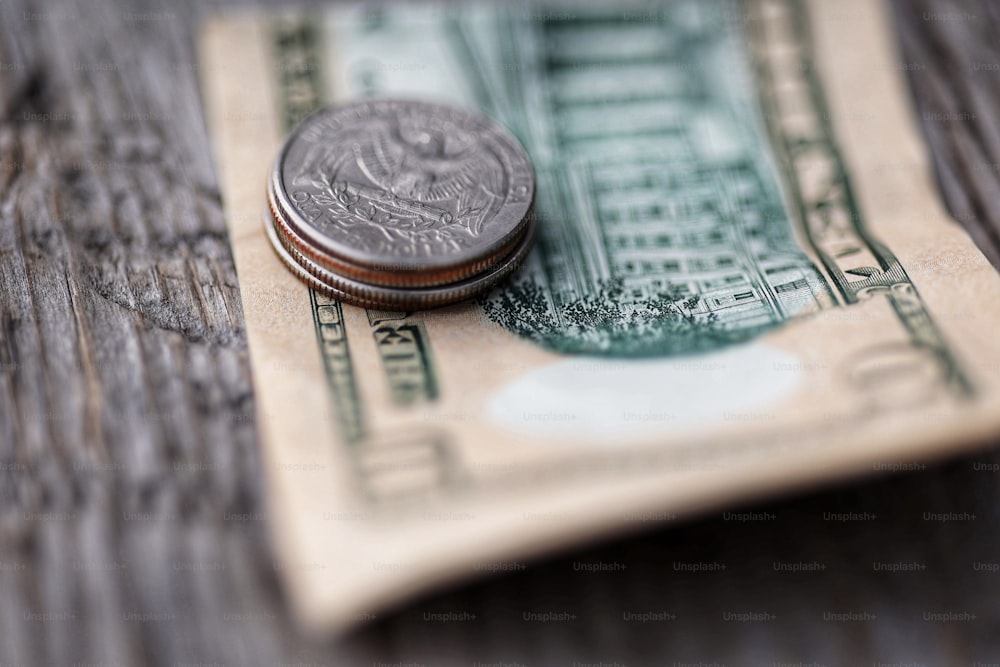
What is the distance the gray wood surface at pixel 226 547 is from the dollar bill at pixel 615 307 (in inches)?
1.8

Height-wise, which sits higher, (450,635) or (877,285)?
(877,285)

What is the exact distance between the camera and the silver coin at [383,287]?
0.90 metres

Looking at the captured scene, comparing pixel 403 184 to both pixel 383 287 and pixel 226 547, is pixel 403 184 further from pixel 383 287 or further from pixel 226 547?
pixel 226 547

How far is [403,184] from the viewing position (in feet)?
3.18

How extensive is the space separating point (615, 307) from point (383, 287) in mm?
257

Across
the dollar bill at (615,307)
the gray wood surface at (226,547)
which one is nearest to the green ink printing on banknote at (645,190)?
the dollar bill at (615,307)

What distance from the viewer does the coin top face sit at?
2.93 ft

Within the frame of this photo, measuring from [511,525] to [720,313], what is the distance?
36 cm

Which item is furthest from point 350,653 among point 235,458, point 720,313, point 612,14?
point 612,14

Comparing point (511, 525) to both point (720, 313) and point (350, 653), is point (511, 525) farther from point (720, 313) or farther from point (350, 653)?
point (720, 313)

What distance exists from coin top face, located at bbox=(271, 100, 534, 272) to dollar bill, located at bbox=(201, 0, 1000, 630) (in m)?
0.08

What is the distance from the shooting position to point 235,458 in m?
0.84

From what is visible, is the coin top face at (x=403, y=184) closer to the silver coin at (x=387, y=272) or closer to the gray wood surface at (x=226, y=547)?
the silver coin at (x=387, y=272)

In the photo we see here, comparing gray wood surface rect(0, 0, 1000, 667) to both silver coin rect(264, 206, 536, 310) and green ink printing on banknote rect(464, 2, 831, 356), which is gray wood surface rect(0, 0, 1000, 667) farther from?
green ink printing on banknote rect(464, 2, 831, 356)
